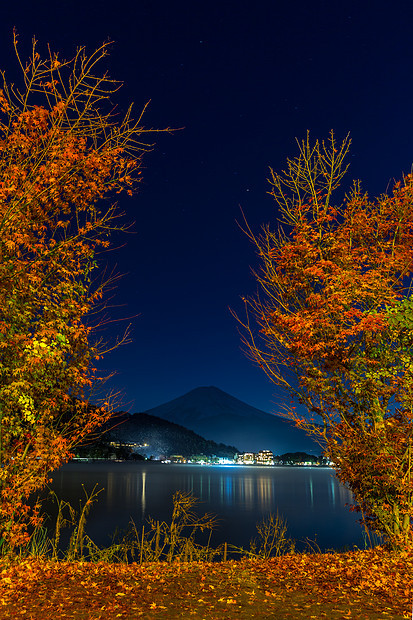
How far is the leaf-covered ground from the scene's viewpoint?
745 cm

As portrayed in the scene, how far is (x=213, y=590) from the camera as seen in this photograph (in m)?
8.73

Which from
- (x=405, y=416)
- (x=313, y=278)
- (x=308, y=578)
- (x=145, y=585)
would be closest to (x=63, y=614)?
(x=145, y=585)

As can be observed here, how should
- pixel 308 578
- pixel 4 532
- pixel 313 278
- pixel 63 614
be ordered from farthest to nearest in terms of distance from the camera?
pixel 313 278 → pixel 4 532 → pixel 308 578 → pixel 63 614

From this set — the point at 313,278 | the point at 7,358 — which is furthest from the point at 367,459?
the point at 7,358

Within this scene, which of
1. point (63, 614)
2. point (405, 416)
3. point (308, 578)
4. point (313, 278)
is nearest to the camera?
point (63, 614)

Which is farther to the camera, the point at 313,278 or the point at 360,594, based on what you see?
the point at 313,278

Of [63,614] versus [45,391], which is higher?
[45,391]

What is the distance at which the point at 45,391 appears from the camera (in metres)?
11.0

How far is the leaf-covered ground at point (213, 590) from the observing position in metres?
7.45

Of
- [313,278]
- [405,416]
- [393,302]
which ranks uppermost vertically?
[313,278]

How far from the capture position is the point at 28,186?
10.0 m

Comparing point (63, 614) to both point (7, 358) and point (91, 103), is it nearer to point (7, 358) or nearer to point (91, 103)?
point (7, 358)

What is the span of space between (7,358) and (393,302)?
8083 mm

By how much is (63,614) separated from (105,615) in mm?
608
